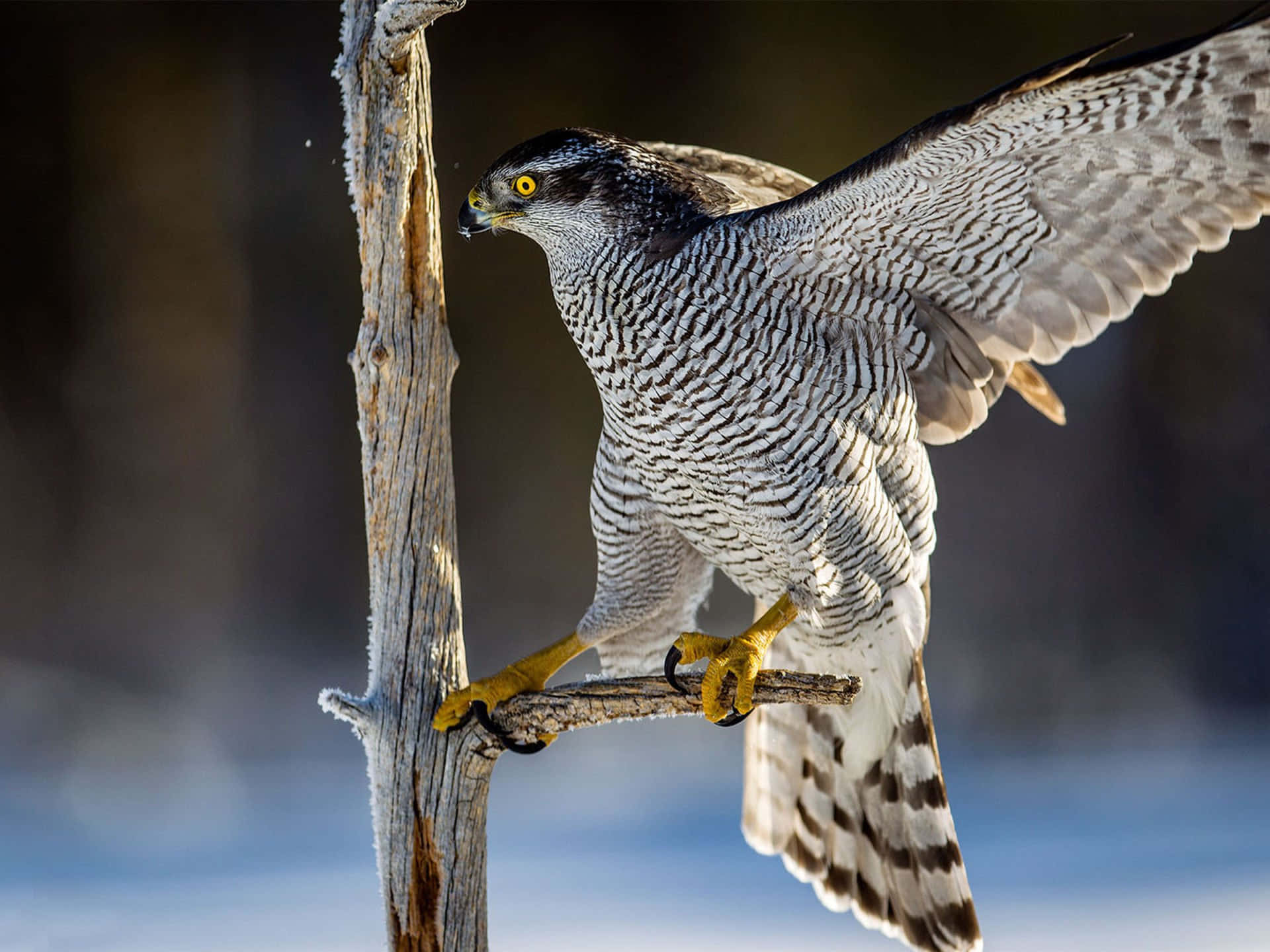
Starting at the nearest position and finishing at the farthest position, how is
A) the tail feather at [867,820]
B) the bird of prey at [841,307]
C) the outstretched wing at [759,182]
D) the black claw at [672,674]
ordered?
the bird of prey at [841,307] < the black claw at [672,674] < the tail feather at [867,820] < the outstretched wing at [759,182]

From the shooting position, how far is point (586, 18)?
4793mm

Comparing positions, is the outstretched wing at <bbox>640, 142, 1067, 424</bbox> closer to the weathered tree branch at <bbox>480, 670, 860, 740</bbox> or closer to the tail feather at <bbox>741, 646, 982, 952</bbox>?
the tail feather at <bbox>741, 646, 982, 952</bbox>

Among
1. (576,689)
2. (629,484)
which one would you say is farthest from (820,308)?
(576,689)

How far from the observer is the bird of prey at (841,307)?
221 cm

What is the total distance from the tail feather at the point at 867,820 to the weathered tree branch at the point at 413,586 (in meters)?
0.52

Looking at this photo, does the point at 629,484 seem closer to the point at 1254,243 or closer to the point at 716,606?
the point at 716,606

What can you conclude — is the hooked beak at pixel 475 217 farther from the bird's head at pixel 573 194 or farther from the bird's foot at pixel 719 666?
the bird's foot at pixel 719 666

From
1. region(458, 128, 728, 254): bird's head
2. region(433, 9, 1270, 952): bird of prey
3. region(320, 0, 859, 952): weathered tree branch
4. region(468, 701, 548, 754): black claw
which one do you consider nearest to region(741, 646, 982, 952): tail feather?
region(433, 9, 1270, 952): bird of prey

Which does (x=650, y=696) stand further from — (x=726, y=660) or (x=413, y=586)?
(x=413, y=586)

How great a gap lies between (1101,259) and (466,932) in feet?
5.77

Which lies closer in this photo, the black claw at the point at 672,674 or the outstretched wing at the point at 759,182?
the black claw at the point at 672,674

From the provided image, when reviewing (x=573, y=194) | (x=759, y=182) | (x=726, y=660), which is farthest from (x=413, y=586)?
(x=759, y=182)

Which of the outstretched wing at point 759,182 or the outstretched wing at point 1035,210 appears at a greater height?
the outstretched wing at point 759,182

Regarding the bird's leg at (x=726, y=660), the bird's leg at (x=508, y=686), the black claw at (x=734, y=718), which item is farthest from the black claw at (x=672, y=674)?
the bird's leg at (x=508, y=686)
